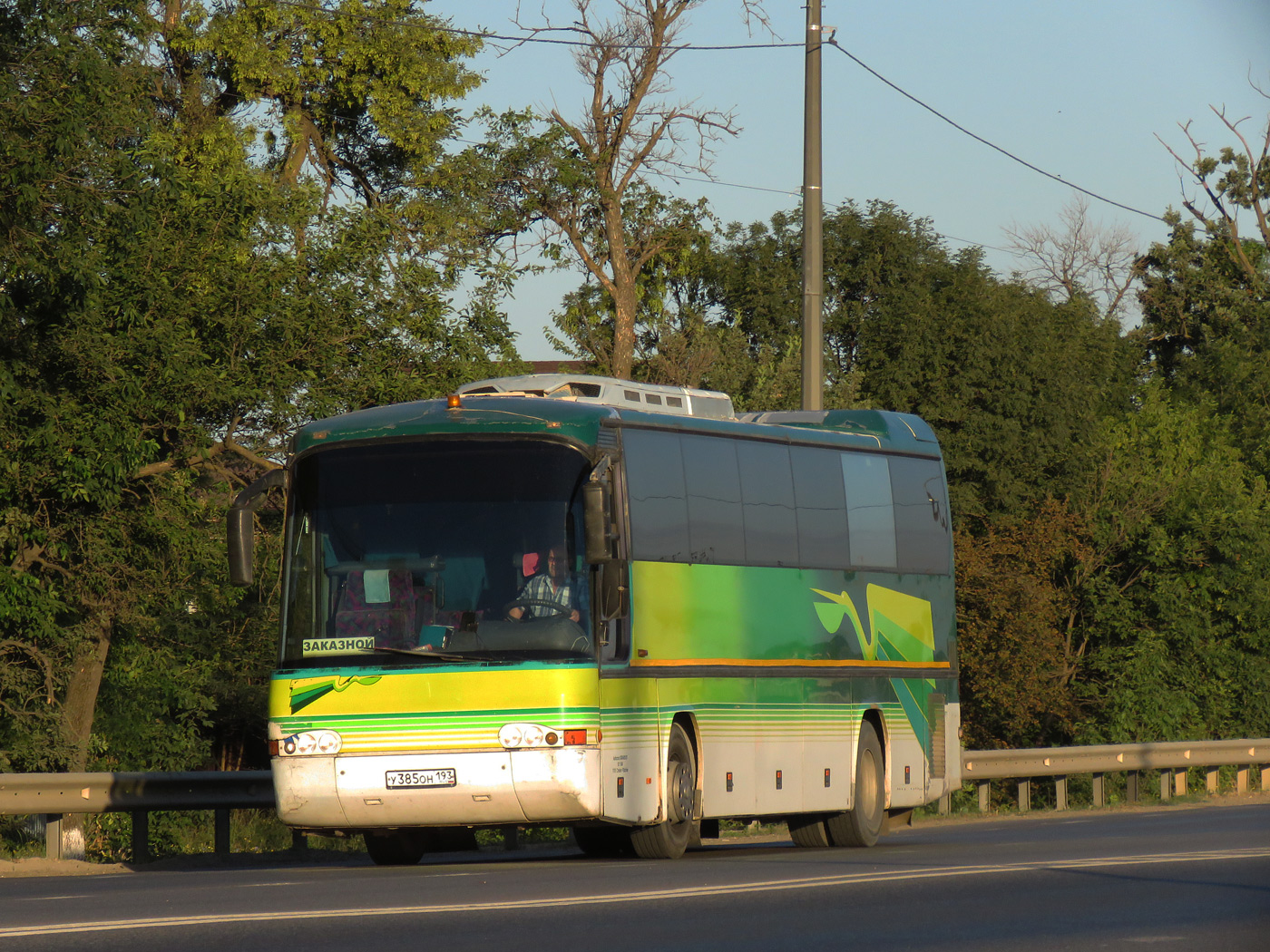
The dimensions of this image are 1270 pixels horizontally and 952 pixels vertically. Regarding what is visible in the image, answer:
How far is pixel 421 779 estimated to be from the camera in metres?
14.0

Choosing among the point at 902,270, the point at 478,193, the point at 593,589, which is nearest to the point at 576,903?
the point at 593,589

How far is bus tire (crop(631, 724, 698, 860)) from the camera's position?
49.9ft

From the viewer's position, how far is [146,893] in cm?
1212

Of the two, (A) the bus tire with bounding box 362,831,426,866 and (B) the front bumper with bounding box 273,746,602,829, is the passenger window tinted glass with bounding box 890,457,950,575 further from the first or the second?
(B) the front bumper with bounding box 273,746,602,829

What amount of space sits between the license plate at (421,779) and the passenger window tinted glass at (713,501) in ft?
9.27

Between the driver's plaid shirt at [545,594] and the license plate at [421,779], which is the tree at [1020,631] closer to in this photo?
the driver's plaid shirt at [545,594]

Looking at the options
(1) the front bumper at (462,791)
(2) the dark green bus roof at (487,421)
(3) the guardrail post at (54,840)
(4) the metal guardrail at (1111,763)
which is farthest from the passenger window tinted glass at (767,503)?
(4) the metal guardrail at (1111,763)

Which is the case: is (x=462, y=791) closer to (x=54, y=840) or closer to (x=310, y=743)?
(x=310, y=743)

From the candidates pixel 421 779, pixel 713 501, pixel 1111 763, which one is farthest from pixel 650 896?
pixel 1111 763

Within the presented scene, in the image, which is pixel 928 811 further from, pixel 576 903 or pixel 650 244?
pixel 650 244

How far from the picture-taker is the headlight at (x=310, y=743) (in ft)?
46.7

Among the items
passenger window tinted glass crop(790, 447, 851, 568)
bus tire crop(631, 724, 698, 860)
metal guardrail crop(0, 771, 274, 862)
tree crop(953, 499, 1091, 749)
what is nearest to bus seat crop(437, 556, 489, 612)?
bus tire crop(631, 724, 698, 860)

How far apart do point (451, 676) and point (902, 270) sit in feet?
141

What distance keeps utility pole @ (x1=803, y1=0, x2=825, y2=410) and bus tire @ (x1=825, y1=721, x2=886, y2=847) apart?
13.9 feet
